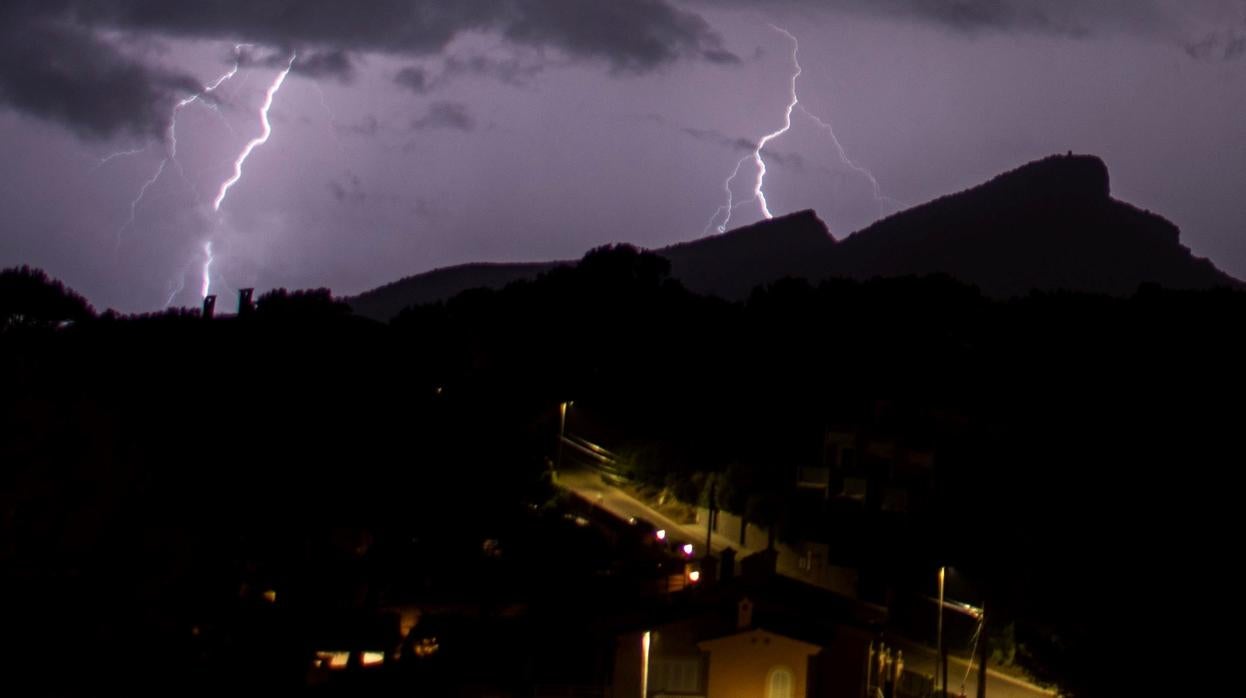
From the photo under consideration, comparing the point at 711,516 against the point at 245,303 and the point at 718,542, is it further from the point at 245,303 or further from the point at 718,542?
the point at 245,303

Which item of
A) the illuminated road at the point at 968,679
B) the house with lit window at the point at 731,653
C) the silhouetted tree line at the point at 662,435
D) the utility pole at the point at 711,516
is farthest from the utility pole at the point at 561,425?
the house with lit window at the point at 731,653

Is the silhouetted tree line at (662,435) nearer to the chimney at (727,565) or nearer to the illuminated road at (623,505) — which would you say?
the illuminated road at (623,505)

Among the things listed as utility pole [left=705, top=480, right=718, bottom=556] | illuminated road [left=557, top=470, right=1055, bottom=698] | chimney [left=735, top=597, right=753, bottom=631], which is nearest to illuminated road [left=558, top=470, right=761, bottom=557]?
illuminated road [left=557, top=470, right=1055, bottom=698]

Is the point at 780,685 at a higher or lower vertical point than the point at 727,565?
lower

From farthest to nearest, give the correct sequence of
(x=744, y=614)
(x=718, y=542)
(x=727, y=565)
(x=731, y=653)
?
(x=718, y=542) < (x=727, y=565) < (x=731, y=653) < (x=744, y=614)

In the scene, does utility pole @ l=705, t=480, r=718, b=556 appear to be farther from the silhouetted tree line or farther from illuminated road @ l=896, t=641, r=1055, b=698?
illuminated road @ l=896, t=641, r=1055, b=698

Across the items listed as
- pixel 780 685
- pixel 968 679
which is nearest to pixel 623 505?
pixel 968 679

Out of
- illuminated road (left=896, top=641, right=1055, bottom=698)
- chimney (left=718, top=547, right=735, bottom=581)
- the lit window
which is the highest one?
chimney (left=718, top=547, right=735, bottom=581)
